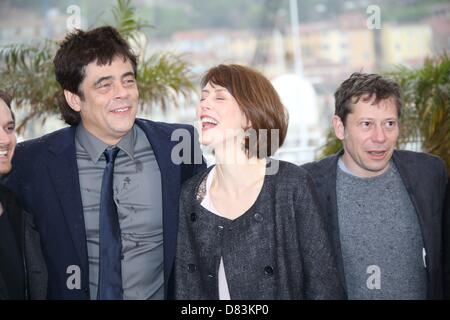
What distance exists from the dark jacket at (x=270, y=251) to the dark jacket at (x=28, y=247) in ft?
1.44

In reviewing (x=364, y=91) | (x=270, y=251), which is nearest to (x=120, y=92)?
(x=270, y=251)

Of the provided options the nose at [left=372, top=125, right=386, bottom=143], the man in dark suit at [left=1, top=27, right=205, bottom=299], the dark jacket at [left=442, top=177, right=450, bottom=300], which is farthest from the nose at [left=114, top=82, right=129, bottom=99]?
the dark jacket at [left=442, top=177, right=450, bottom=300]

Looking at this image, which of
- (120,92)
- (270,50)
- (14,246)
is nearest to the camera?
(14,246)

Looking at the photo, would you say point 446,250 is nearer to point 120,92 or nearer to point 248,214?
point 248,214

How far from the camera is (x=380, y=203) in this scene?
216 centimetres

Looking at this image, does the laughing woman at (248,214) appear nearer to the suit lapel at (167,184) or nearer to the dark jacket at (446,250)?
the suit lapel at (167,184)

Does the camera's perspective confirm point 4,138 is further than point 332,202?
No

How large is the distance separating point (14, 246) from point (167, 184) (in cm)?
54

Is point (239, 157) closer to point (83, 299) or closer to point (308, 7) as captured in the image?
point (83, 299)

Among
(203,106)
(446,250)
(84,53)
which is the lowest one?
(446,250)

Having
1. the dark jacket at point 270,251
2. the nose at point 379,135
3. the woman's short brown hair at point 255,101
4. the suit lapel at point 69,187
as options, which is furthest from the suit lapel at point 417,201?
the suit lapel at point 69,187

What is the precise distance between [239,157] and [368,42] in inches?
383

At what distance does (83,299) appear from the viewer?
198cm

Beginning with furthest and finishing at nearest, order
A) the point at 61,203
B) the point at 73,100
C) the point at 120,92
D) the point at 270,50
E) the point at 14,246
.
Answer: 1. the point at 270,50
2. the point at 73,100
3. the point at 120,92
4. the point at 61,203
5. the point at 14,246
